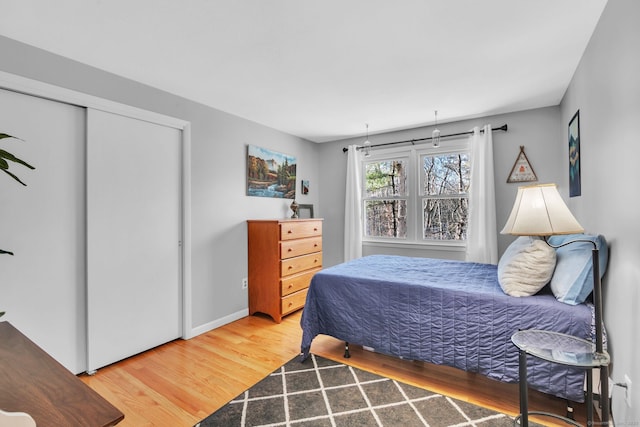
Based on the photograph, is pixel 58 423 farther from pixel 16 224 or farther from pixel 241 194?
pixel 241 194

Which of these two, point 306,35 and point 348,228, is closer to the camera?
point 306,35

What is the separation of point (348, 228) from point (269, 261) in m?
1.43

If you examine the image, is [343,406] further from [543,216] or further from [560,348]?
[543,216]

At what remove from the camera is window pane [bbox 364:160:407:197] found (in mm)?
4266

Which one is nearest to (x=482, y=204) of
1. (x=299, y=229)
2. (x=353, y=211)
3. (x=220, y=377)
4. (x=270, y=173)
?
(x=353, y=211)

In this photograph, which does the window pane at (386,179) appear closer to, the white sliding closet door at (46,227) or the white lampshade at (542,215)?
the white lampshade at (542,215)

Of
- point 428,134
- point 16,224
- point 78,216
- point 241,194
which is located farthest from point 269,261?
point 428,134

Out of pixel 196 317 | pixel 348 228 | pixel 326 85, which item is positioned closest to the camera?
pixel 326 85

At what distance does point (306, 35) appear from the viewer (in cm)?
192

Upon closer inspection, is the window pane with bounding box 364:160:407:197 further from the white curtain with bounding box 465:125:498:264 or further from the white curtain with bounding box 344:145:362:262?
the white curtain with bounding box 465:125:498:264

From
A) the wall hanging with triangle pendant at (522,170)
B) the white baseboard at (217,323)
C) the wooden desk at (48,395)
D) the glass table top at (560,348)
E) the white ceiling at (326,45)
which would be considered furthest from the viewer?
the wall hanging with triangle pendant at (522,170)

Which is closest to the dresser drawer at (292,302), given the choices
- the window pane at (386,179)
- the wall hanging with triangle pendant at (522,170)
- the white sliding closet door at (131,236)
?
the white sliding closet door at (131,236)

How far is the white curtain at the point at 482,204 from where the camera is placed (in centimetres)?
343

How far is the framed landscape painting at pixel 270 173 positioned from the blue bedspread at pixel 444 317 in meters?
1.65
